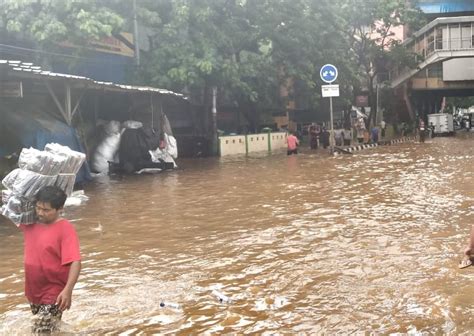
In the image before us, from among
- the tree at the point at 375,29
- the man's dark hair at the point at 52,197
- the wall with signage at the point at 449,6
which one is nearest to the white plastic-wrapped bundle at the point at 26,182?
the man's dark hair at the point at 52,197

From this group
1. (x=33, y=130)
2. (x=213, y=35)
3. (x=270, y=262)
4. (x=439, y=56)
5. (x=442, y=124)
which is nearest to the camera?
(x=270, y=262)

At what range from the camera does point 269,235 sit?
7.21 m

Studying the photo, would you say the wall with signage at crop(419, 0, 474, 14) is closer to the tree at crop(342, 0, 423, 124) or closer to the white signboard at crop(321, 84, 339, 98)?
the tree at crop(342, 0, 423, 124)

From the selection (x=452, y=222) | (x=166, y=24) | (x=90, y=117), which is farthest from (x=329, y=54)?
(x=452, y=222)

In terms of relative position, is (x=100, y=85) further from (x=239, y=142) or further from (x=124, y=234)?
(x=239, y=142)

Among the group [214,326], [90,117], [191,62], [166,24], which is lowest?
[214,326]

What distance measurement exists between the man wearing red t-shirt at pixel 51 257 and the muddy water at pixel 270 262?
59 cm

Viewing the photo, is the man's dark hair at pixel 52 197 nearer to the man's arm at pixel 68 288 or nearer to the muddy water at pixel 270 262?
the man's arm at pixel 68 288

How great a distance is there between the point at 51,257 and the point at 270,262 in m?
2.81

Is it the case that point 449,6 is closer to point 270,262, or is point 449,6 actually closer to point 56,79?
point 56,79

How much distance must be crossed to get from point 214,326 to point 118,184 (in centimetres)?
1011

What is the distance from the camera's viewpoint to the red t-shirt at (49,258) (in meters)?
3.56

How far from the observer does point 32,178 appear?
436 centimetres

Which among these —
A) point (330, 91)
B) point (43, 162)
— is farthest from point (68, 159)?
point (330, 91)
